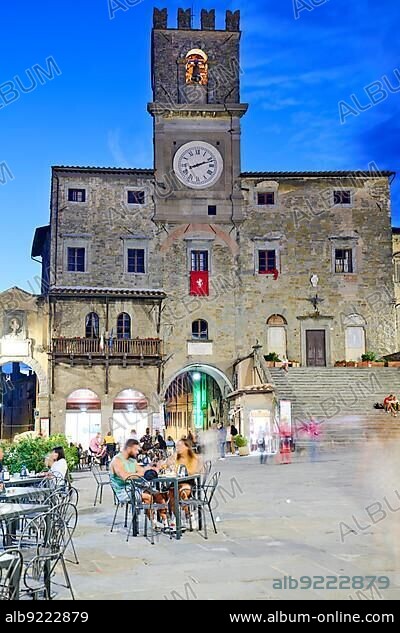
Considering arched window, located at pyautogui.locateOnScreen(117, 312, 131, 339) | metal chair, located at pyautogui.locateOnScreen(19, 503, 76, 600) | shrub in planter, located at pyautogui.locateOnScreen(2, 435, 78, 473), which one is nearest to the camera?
metal chair, located at pyautogui.locateOnScreen(19, 503, 76, 600)

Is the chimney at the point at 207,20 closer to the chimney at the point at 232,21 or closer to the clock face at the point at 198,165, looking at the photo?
the chimney at the point at 232,21

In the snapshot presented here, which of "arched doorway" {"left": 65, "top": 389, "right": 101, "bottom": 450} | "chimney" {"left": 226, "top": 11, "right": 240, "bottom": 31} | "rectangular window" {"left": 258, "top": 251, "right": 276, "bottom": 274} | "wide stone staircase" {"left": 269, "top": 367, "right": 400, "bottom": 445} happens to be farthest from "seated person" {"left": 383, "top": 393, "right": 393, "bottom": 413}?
"chimney" {"left": 226, "top": 11, "right": 240, "bottom": 31}

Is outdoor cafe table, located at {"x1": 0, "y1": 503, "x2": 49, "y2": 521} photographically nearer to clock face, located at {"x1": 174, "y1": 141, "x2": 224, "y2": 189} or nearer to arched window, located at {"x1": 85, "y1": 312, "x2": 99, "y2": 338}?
arched window, located at {"x1": 85, "y1": 312, "x2": 99, "y2": 338}

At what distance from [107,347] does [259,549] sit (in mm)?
25753

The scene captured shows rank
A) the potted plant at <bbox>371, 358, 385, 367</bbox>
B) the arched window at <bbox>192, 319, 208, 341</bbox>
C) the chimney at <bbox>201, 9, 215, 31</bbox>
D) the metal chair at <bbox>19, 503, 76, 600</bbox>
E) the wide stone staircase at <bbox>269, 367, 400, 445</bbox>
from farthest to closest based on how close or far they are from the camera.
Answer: the chimney at <bbox>201, 9, 215, 31</bbox>, the arched window at <bbox>192, 319, 208, 341</bbox>, the potted plant at <bbox>371, 358, 385, 367</bbox>, the wide stone staircase at <bbox>269, 367, 400, 445</bbox>, the metal chair at <bbox>19, 503, 76, 600</bbox>

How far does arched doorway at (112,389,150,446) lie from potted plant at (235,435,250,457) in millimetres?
8851

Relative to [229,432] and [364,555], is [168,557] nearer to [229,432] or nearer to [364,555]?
[364,555]

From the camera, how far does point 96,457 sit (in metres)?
26.5

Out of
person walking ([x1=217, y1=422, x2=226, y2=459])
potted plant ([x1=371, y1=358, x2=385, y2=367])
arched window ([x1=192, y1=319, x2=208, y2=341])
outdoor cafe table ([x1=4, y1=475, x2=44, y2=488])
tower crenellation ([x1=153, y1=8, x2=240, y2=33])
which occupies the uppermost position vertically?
tower crenellation ([x1=153, y1=8, x2=240, y2=33])

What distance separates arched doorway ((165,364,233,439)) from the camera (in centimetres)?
3841

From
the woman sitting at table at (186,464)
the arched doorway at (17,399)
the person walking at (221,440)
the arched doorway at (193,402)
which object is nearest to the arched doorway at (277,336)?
the arched doorway at (193,402)

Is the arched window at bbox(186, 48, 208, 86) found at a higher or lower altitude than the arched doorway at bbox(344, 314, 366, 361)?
higher

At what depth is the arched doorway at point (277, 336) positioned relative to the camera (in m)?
35.5
